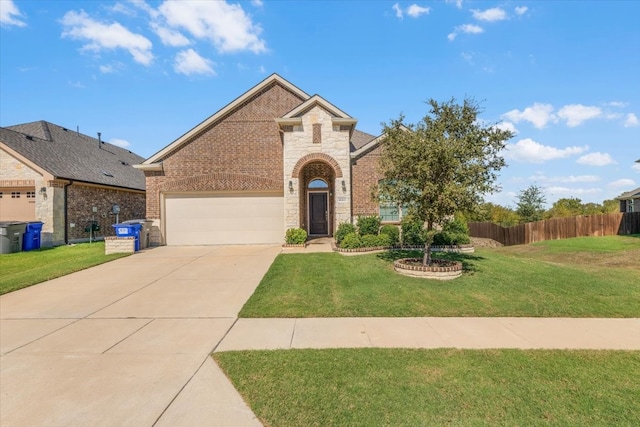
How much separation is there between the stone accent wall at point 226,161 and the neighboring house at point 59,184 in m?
5.15

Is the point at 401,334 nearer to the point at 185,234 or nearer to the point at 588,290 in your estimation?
the point at 588,290

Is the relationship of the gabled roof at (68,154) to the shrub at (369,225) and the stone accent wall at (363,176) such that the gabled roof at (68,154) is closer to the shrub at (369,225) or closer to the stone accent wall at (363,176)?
the stone accent wall at (363,176)

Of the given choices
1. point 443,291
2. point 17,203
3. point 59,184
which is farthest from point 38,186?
point 443,291

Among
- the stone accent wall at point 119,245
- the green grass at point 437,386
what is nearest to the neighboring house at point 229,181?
the stone accent wall at point 119,245

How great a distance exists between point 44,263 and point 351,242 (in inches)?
435

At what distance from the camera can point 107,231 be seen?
18.4 meters

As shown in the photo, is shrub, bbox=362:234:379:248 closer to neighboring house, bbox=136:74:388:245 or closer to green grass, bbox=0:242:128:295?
neighboring house, bbox=136:74:388:245

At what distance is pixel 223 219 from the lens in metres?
14.8

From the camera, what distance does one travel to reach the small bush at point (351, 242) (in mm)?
11648

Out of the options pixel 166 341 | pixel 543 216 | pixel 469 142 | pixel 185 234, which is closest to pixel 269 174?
pixel 185 234

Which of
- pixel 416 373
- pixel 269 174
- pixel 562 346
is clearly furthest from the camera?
pixel 269 174

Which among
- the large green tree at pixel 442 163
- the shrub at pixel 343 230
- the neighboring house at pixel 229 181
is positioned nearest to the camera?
the large green tree at pixel 442 163

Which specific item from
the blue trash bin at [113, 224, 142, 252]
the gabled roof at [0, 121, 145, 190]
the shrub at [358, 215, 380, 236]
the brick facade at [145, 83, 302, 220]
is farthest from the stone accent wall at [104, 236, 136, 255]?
the shrub at [358, 215, 380, 236]

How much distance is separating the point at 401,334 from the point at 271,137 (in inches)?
480
